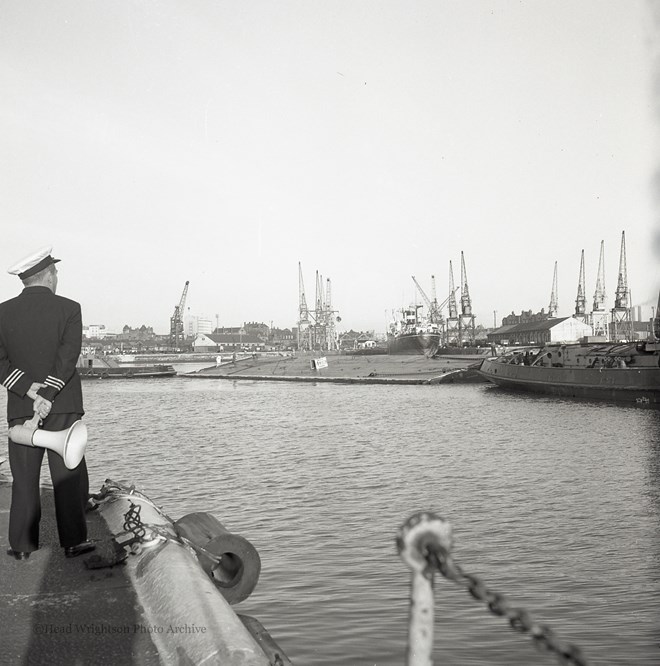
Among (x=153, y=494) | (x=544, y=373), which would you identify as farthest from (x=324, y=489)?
(x=544, y=373)

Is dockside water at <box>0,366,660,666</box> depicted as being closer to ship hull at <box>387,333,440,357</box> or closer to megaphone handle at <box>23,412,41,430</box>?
megaphone handle at <box>23,412,41,430</box>

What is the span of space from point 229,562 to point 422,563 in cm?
375

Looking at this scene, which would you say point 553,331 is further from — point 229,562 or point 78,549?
point 78,549

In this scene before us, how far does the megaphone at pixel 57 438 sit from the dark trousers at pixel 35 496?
13 cm

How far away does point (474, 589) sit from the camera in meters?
1.75

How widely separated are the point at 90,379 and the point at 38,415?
252 ft

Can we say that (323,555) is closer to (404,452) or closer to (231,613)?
(231,613)

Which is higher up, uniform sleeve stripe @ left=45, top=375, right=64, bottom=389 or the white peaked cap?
the white peaked cap

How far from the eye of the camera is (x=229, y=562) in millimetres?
5234

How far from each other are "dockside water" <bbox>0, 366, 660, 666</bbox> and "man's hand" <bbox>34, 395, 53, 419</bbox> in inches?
121

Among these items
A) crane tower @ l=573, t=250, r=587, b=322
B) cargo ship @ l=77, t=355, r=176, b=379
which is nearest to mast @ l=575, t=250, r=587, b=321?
crane tower @ l=573, t=250, r=587, b=322

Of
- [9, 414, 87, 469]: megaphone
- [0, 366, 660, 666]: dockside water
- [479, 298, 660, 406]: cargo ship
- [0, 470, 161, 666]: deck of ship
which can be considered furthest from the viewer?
[479, 298, 660, 406]: cargo ship

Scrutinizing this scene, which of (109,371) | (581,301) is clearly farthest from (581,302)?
(109,371)

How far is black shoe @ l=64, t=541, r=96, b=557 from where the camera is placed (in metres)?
5.14
